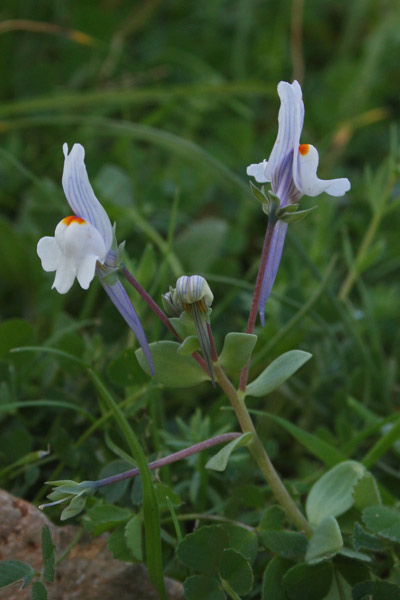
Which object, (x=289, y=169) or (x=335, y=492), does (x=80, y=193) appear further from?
(x=335, y=492)

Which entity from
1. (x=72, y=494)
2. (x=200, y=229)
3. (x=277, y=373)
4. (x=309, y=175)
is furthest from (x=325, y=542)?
(x=200, y=229)

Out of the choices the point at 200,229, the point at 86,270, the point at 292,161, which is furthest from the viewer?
the point at 200,229

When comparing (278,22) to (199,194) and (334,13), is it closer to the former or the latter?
(334,13)

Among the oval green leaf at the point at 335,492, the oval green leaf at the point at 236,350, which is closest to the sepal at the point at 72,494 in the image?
the oval green leaf at the point at 236,350

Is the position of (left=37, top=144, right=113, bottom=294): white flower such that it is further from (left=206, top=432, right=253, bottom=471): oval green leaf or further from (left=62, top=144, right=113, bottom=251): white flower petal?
(left=206, top=432, right=253, bottom=471): oval green leaf

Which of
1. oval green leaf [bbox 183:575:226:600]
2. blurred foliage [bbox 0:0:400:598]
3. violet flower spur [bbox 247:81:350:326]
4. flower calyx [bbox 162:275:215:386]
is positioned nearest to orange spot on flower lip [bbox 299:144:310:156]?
violet flower spur [bbox 247:81:350:326]

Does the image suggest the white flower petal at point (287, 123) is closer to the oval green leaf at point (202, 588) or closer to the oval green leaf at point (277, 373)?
the oval green leaf at point (277, 373)

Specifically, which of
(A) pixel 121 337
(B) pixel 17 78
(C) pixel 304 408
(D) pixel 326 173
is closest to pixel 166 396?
(A) pixel 121 337
